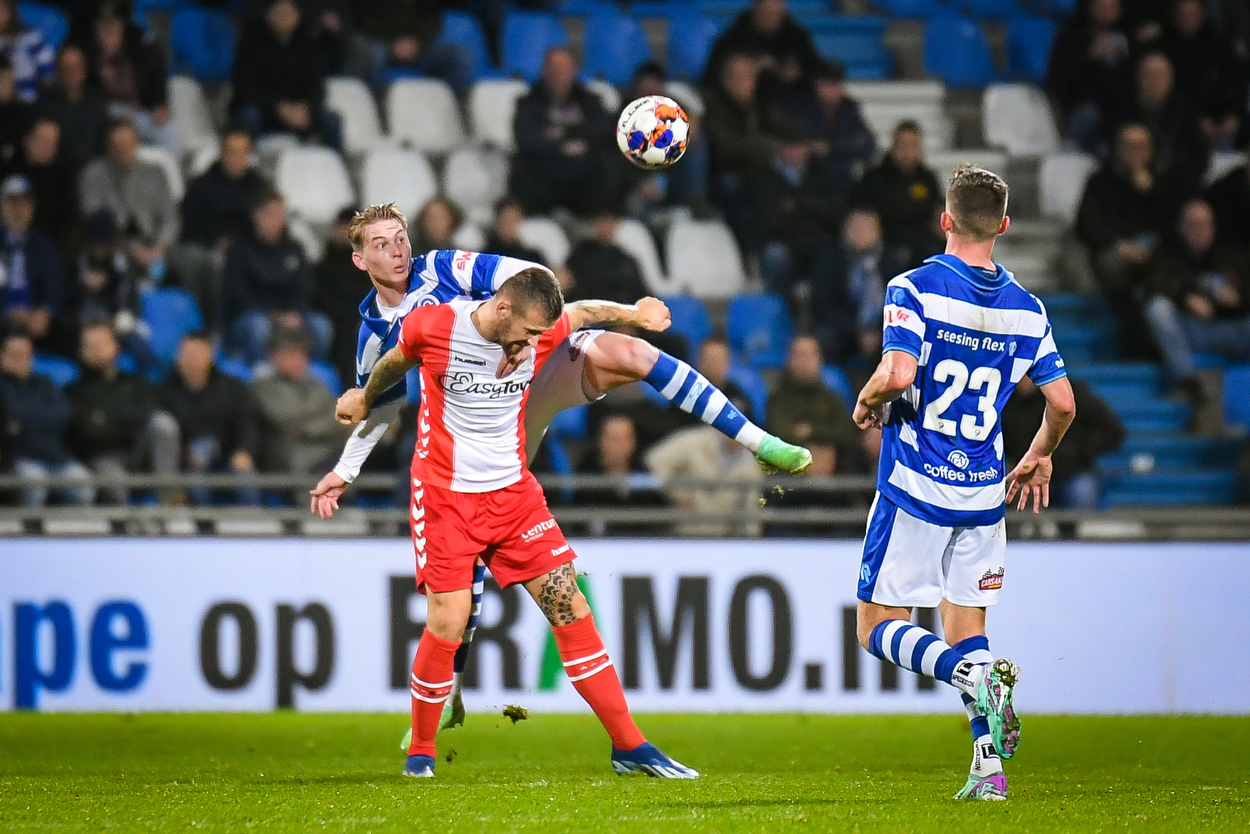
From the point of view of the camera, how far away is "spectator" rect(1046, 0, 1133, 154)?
15.0 m

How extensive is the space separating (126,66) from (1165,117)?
865 centimetres

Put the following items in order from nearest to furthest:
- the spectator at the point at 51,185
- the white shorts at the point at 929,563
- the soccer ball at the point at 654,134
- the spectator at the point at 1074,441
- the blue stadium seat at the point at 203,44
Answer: the white shorts at the point at 929,563
the soccer ball at the point at 654,134
the spectator at the point at 1074,441
the spectator at the point at 51,185
the blue stadium seat at the point at 203,44

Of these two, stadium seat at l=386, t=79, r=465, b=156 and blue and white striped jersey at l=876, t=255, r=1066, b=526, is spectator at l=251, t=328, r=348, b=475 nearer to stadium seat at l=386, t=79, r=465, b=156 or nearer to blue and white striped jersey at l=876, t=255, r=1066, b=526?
stadium seat at l=386, t=79, r=465, b=156

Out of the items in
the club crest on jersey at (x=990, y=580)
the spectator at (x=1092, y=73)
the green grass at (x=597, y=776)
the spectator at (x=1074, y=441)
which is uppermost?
the spectator at (x=1092, y=73)

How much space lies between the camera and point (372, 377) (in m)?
6.60

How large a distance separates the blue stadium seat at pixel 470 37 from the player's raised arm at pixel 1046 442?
972 cm

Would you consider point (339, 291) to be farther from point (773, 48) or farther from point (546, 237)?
point (773, 48)

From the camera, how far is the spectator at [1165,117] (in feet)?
47.4

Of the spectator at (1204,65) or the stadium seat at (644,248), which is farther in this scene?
the spectator at (1204,65)

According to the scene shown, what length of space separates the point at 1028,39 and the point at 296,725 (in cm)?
985

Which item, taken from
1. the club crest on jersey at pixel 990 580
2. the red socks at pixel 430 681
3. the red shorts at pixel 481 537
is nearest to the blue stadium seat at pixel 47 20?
the red shorts at pixel 481 537

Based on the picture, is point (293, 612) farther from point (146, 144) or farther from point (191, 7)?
point (191, 7)

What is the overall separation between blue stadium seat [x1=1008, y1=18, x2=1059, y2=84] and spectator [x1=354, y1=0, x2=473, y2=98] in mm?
5038

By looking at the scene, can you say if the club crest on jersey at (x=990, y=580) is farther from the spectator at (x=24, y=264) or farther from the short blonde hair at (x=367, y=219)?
the spectator at (x=24, y=264)
